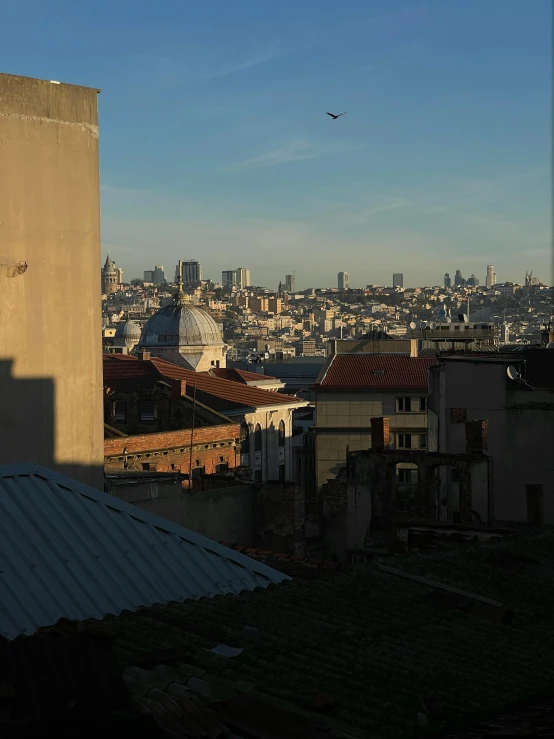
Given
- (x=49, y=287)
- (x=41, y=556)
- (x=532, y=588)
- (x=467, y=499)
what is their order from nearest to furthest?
(x=41, y=556) < (x=532, y=588) < (x=49, y=287) < (x=467, y=499)

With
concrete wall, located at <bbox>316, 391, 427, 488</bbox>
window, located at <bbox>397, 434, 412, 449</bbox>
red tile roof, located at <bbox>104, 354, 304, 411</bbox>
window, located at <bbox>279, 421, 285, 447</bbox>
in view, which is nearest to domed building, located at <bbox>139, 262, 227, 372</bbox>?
red tile roof, located at <bbox>104, 354, 304, 411</bbox>

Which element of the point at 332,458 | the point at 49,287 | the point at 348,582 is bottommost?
the point at 332,458

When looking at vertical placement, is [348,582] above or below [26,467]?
below

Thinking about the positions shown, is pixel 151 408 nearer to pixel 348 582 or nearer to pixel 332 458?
pixel 332 458

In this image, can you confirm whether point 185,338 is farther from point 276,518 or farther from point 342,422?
point 276,518

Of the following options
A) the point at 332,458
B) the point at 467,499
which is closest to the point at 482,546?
the point at 467,499

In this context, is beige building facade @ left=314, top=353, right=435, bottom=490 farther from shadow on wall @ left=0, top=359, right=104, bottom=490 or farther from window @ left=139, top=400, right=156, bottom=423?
shadow on wall @ left=0, top=359, right=104, bottom=490
